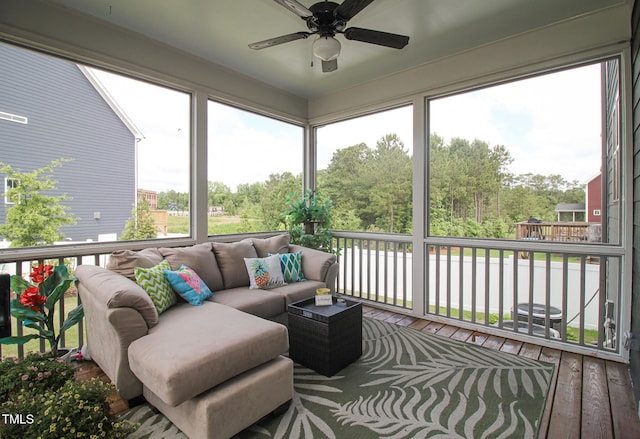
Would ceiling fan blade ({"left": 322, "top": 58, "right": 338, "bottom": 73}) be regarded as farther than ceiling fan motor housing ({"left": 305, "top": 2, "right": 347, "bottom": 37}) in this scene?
Yes

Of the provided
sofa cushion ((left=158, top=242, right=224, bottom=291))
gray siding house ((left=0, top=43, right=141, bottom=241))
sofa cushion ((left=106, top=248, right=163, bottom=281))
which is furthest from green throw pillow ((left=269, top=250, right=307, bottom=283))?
gray siding house ((left=0, top=43, right=141, bottom=241))

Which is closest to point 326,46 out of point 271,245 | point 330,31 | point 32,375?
point 330,31

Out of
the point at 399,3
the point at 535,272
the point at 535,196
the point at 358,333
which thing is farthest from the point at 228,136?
the point at 535,272

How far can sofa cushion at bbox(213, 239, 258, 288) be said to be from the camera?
10.4 ft

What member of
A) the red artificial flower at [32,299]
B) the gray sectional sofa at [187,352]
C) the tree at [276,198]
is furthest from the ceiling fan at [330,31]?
the red artificial flower at [32,299]

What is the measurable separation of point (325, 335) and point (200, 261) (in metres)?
1.39

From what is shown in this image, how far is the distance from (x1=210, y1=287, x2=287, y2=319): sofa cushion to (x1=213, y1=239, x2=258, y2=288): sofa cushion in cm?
14

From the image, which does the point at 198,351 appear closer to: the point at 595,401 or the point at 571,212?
the point at 595,401

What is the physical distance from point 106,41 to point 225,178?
1681 millimetres

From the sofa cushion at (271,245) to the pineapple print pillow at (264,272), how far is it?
0.30m

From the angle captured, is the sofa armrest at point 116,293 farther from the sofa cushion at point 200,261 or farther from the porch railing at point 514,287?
the porch railing at point 514,287

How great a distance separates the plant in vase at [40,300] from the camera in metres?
2.20

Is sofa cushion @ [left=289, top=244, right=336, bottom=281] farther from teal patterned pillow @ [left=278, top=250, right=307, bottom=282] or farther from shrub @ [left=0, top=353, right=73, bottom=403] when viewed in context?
shrub @ [left=0, top=353, right=73, bottom=403]

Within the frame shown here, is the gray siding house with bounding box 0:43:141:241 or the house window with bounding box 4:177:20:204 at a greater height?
→ the gray siding house with bounding box 0:43:141:241
